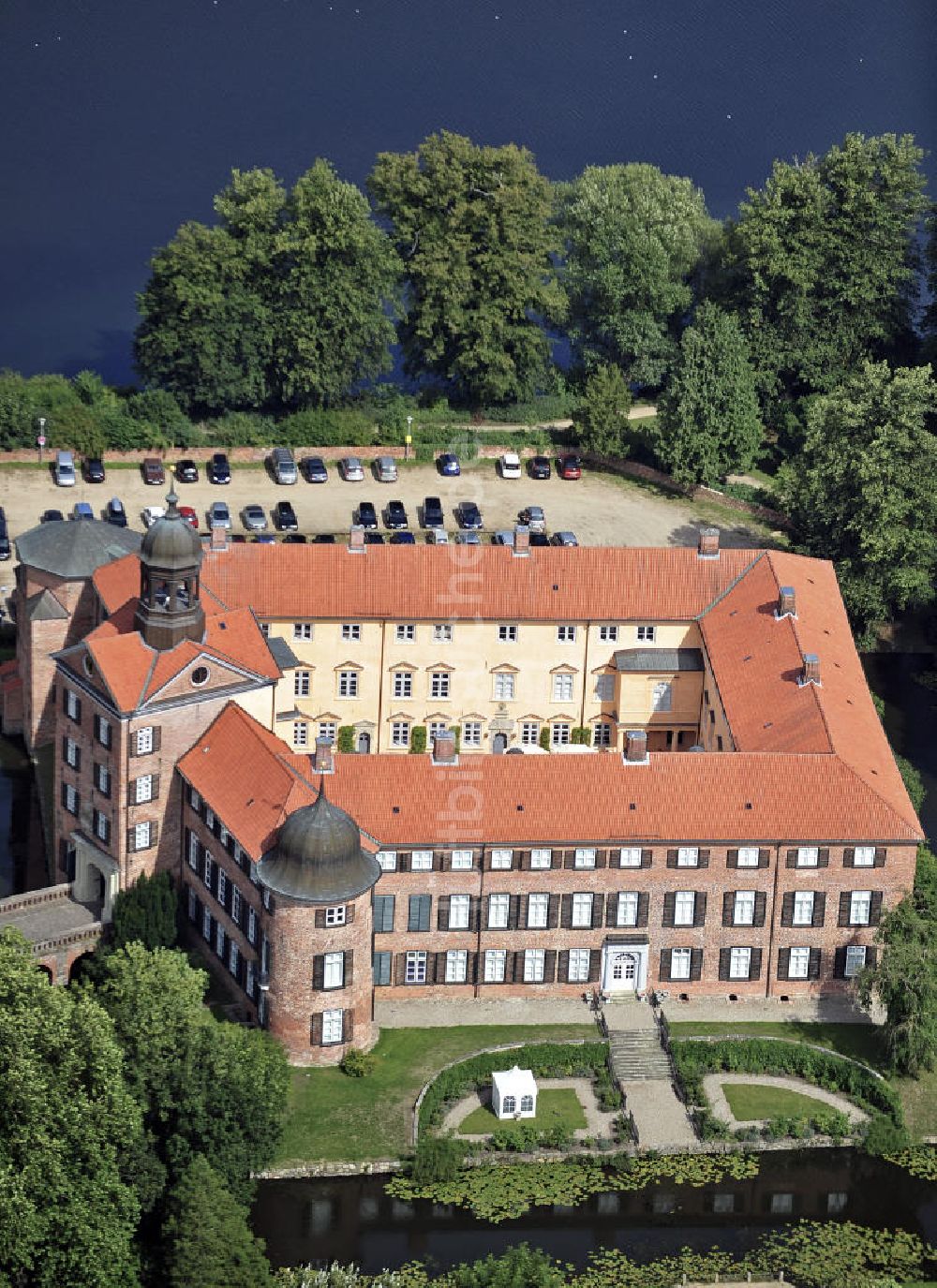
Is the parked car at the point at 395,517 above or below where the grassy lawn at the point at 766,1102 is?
above

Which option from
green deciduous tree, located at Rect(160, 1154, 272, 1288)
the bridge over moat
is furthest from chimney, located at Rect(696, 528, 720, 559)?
green deciduous tree, located at Rect(160, 1154, 272, 1288)

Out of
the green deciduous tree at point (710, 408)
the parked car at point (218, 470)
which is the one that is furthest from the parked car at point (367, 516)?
the green deciduous tree at point (710, 408)

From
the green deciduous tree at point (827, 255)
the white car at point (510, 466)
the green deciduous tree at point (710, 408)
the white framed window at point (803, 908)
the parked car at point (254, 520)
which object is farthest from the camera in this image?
the green deciduous tree at point (827, 255)

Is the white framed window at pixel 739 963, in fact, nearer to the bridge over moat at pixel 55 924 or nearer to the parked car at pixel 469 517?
the bridge over moat at pixel 55 924

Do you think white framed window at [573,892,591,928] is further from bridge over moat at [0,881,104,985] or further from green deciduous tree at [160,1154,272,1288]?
green deciduous tree at [160,1154,272,1288]

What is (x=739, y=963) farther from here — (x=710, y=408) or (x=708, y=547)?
(x=710, y=408)

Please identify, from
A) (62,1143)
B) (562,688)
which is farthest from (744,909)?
(62,1143)

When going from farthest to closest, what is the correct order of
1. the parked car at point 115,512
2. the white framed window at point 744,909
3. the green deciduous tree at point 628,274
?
the green deciduous tree at point 628,274
the parked car at point 115,512
the white framed window at point 744,909

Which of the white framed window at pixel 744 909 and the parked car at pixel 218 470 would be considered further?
the parked car at pixel 218 470

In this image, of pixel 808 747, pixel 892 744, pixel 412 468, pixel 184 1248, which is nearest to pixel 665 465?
pixel 412 468
